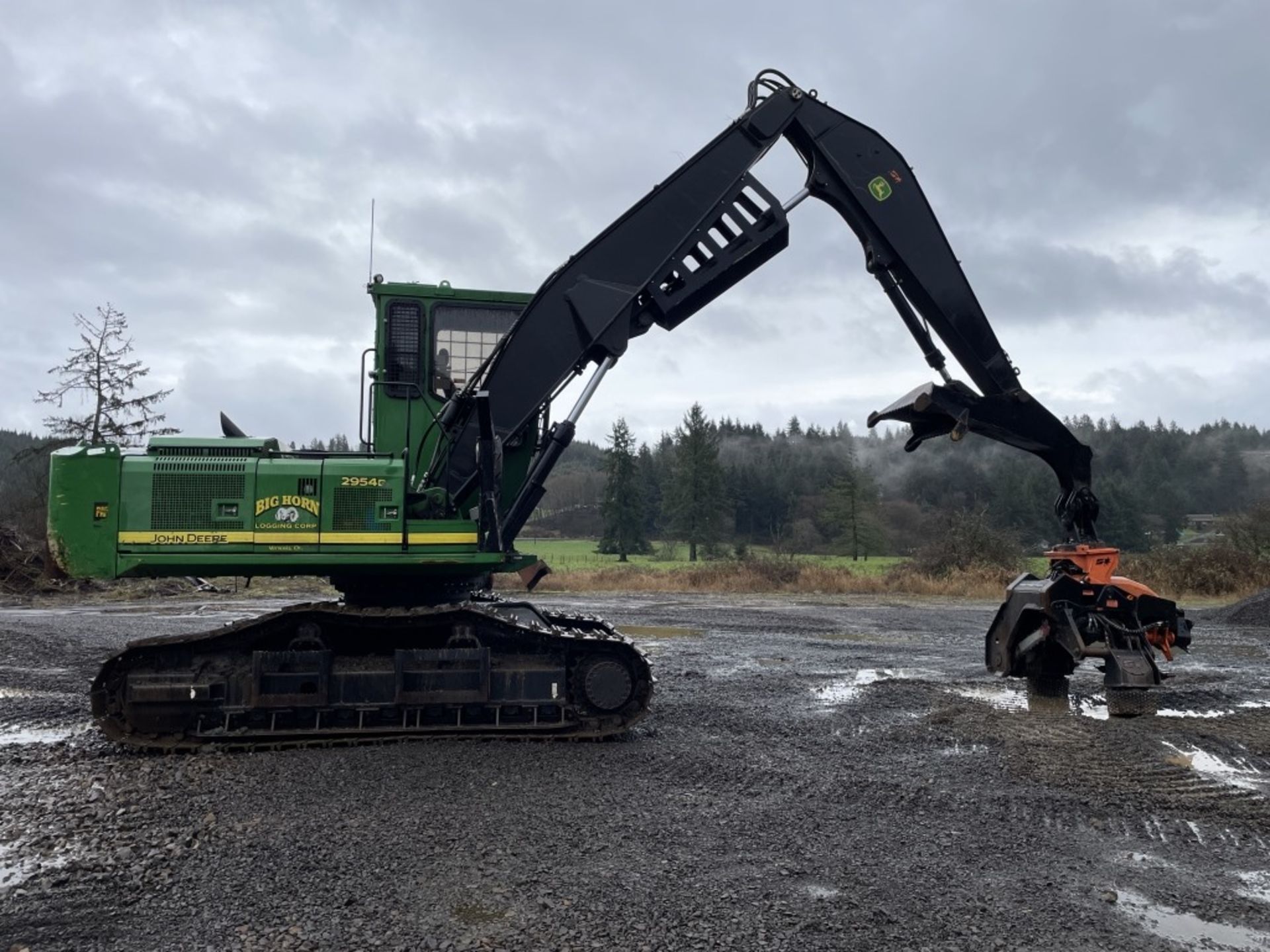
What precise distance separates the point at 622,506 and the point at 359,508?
153 ft

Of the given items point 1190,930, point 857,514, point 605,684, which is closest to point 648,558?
point 857,514

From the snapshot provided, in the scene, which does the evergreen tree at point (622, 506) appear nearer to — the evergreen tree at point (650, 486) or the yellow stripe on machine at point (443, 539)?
the evergreen tree at point (650, 486)

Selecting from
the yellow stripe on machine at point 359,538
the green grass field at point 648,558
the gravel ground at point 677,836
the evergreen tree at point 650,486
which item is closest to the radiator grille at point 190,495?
the yellow stripe on machine at point 359,538

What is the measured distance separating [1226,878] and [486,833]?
3.67 meters

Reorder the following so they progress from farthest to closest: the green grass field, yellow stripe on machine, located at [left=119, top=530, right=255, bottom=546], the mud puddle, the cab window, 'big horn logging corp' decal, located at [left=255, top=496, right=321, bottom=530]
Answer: the green grass field
the cab window
'big horn logging corp' decal, located at [left=255, top=496, right=321, bottom=530]
yellow stripe on machine, located at [left=119, top=530, right=255, bottom=546]
the mud puddle

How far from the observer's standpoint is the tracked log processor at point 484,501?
704 cm

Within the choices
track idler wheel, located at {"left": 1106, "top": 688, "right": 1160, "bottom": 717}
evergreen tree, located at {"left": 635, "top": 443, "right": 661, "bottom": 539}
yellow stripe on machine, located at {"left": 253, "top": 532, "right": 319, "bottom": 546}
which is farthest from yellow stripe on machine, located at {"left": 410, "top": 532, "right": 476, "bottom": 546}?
evergreen tree, located at {"left": 635, "top": 443, "right": 661, "bottom": 539}

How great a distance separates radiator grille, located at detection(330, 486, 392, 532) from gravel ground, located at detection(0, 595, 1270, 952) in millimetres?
1633

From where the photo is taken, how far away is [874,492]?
166 ft

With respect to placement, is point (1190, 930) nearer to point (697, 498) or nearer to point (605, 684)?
point (605, 684)

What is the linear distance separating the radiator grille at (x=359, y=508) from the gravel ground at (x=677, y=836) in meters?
1.63

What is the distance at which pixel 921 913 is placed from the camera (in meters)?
4.06

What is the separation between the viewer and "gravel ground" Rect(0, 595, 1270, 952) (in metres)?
3.91

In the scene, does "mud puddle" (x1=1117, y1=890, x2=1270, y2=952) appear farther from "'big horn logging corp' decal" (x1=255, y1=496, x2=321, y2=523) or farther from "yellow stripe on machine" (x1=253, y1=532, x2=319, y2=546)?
"'big horn logging corp' decal" (x1=255, y1=496, x2=321, y2=523)
